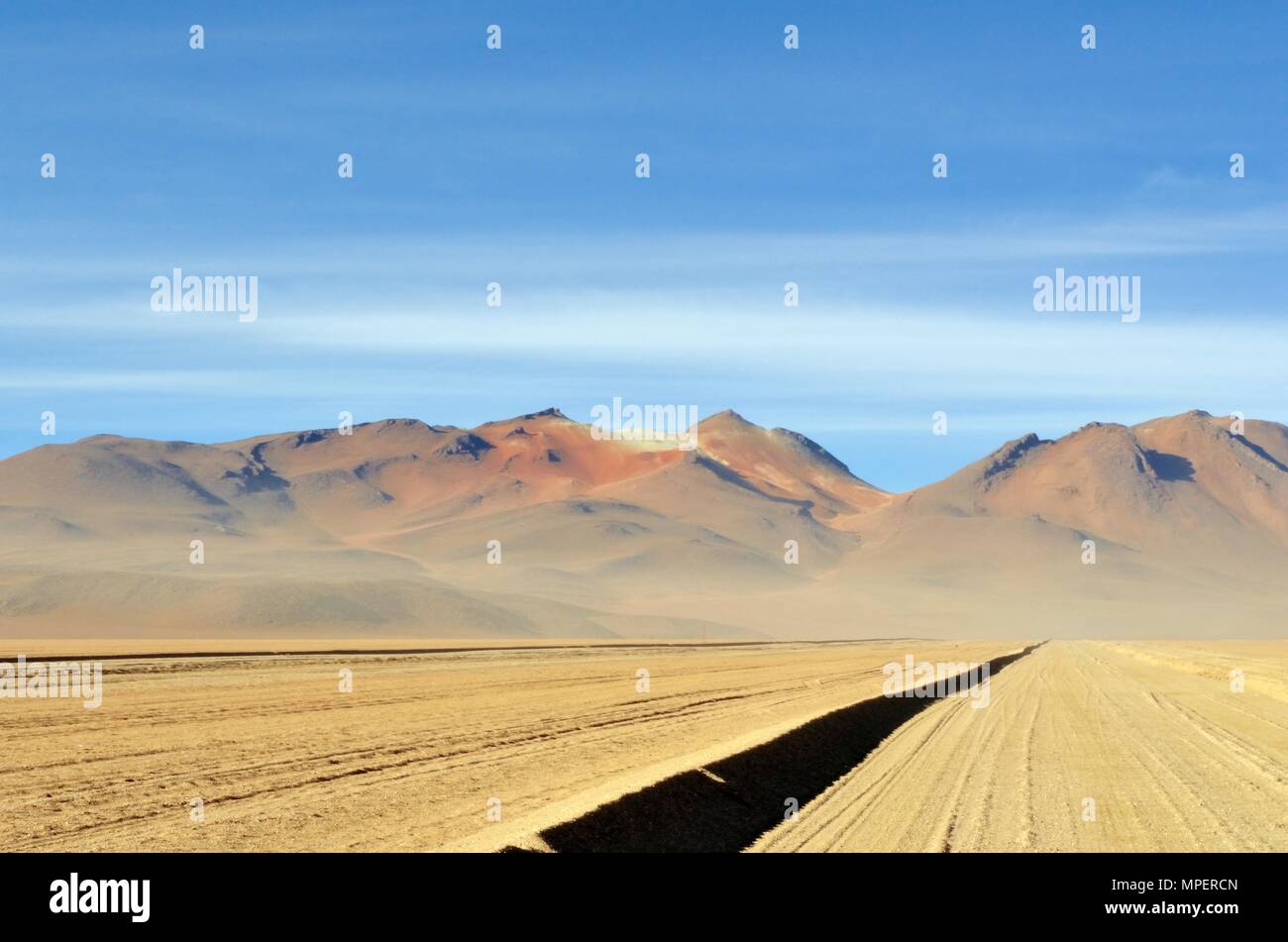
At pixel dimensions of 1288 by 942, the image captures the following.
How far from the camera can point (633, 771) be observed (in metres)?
19.2

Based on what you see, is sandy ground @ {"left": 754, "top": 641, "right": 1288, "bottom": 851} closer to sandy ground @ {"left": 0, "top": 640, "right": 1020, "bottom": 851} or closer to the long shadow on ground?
the long shadow on ground

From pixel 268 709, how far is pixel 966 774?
17.3m

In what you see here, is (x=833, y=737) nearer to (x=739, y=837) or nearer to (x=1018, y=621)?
(x=739, y=837)

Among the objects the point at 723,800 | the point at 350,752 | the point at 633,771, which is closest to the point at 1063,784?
the point at 723,800

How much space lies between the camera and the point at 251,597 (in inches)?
5207

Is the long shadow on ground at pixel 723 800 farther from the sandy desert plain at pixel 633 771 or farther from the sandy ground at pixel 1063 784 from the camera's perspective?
the sandy ground at pixel 1063 784

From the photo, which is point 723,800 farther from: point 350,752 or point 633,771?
point 350,752

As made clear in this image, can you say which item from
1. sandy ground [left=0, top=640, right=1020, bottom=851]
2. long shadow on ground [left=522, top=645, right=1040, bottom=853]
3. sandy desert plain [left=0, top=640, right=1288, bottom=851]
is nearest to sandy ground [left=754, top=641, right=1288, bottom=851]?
sandy desert plain [left=0, top=640, right=1288, bottom=851]

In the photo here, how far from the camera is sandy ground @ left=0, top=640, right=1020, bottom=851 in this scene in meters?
14.4

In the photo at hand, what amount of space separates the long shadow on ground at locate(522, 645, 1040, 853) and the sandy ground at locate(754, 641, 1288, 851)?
18.4 inches

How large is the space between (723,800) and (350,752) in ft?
24.4

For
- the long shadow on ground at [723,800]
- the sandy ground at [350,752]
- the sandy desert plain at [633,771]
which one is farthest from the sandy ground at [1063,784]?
the sandy ground at [350,752]

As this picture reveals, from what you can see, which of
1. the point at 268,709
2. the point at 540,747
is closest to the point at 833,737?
the point at 540,747

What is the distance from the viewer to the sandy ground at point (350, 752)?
1435 centimetres
